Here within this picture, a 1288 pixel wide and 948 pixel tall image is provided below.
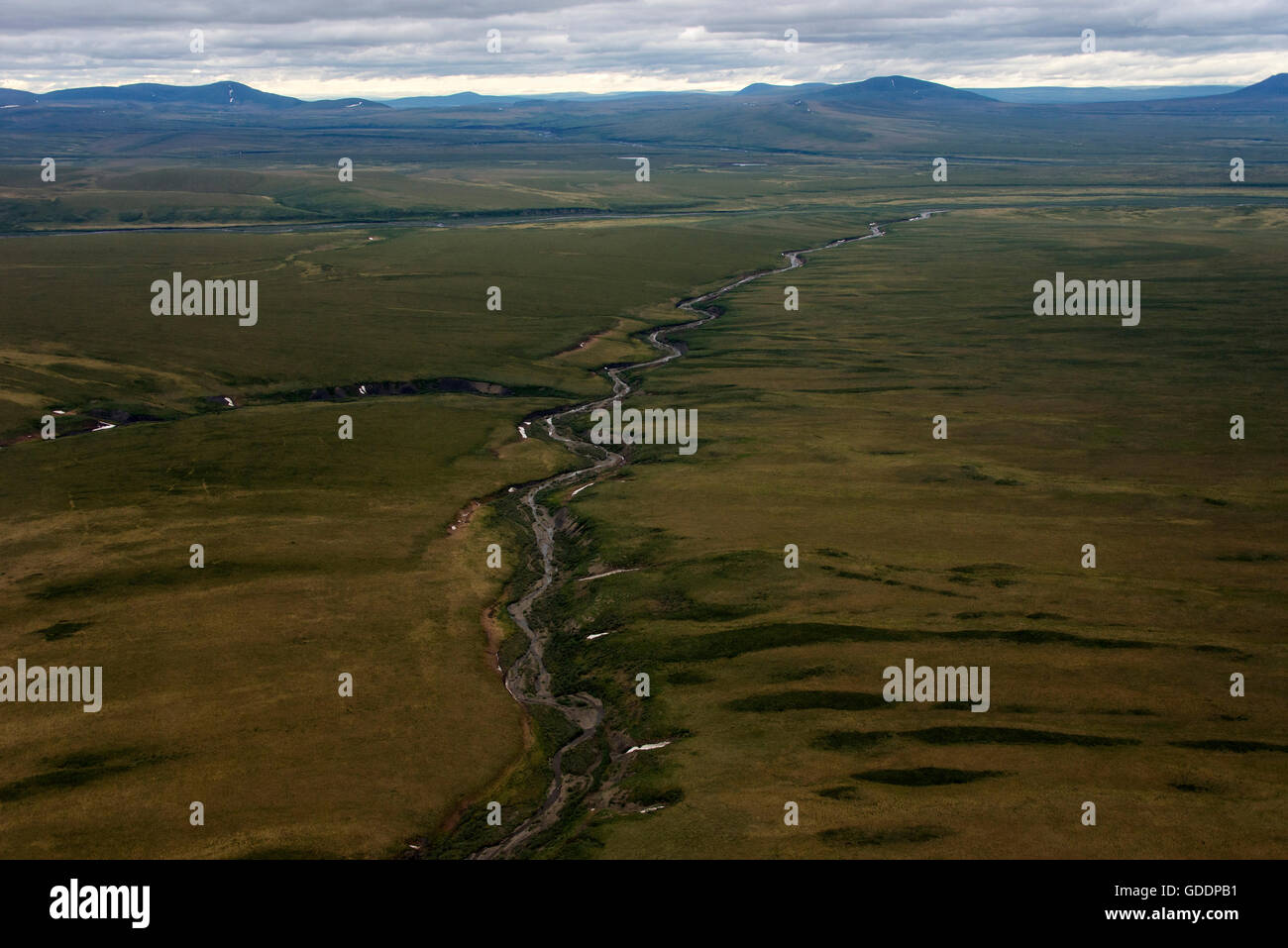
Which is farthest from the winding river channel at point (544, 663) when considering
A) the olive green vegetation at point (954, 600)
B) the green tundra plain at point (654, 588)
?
the olive green vegetation at point (954, 600)

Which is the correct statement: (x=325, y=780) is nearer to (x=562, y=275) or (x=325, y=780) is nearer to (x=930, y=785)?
(x=930, y=785)

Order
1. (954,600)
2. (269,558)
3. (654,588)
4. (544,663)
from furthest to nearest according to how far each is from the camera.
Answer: (269,558) < (654,588) < (954,600) < (544,663)

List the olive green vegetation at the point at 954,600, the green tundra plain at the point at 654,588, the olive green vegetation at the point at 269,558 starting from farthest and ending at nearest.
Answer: the olive green vegetation at the point at 269,558 → the green tundra plain at the point at 654,588 → the olive green vegetation at the point at 954,600

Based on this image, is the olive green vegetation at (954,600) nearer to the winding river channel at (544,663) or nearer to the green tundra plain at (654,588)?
the green tundra plain at (654,588)

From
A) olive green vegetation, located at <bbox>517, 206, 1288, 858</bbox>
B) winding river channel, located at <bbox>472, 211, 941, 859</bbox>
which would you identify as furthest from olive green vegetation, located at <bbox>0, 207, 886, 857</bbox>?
olive green vegetation, located at <bbox>517, 206, 1288, 858</bbox>

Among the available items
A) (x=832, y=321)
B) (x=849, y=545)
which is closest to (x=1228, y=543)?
(x=849, y=545)

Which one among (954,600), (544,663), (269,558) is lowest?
(544,663)

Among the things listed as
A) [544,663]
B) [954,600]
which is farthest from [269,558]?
[954,600]

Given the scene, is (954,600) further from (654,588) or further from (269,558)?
(269,558)

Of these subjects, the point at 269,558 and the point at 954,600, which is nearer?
the point at 954,600
